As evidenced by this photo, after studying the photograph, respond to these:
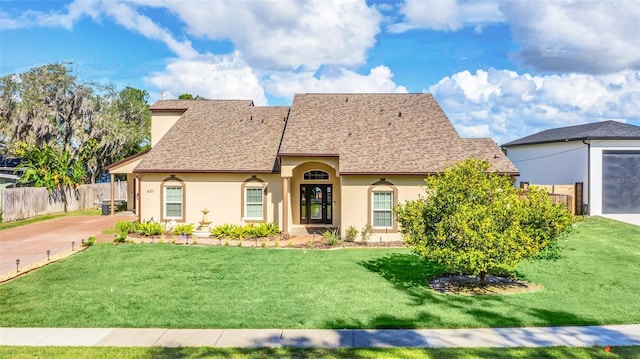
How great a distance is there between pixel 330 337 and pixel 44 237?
53.7 feet

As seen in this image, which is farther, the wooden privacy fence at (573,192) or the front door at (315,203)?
the wooden privacy fence at (573,192)

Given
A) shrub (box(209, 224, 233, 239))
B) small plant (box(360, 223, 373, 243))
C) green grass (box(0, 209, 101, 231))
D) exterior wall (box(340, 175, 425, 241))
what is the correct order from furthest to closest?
green grass (box(0, 209, 101, 231)) < shrub (box(209, 224, 233, 239)) < exterior wall (box(340, 175, 425, 241)) < small plant (box(360, 223, 373, 243))

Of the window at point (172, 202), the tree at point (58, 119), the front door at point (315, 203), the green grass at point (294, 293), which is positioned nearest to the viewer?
the green grass at point (294, 293)

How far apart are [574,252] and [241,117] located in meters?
16.4

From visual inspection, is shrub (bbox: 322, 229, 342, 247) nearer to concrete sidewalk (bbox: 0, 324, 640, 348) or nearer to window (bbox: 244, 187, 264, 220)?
window (bbox: 244, 187, 264, 220)

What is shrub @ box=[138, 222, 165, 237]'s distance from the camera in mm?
18828

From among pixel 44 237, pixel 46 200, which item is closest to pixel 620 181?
pixel 44 237

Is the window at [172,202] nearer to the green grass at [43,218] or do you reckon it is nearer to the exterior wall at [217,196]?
the exterior wall at [217,196]

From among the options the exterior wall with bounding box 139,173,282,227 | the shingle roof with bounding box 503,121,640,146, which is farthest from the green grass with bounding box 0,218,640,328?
the shingle roof with bounding box 503,121,640,146

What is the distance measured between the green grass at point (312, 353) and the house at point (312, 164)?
36.8ft

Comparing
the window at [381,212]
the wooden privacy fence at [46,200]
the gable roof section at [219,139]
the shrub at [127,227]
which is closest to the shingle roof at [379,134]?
the window at [381,212]

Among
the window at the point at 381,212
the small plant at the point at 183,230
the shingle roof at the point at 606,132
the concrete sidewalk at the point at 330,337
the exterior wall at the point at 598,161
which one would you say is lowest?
the concrete sidewalk at the point at 330,337

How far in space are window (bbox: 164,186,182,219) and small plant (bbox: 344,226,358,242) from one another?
26.0ft

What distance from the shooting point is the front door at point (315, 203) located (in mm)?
21016
